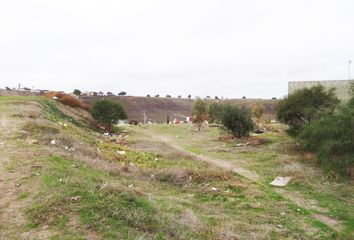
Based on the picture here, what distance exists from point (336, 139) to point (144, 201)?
387 inches

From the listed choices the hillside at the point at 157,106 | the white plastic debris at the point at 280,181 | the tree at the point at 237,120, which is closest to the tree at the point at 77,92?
the hillside at the point at 157,106

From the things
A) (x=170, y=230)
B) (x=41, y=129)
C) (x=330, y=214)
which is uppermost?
(x=41, y=129)

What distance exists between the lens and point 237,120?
25062 millimetres

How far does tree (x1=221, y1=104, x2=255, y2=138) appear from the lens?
25.0 meters

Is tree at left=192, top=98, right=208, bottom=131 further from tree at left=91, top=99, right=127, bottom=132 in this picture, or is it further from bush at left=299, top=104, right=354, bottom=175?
bush at left=299, top=104, right=354, bottom=175

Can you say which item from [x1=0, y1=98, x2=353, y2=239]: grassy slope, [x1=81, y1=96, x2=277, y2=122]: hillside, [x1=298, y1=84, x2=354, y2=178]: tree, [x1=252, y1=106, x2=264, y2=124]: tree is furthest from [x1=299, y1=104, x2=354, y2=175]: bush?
[x1=81, y1=96, x2=277, y2=122]: hillside

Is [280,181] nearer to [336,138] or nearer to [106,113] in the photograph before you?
[336,138]

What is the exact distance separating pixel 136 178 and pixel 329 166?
25.4 ft

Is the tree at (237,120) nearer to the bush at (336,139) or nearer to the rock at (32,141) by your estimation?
the bush at (336,139)

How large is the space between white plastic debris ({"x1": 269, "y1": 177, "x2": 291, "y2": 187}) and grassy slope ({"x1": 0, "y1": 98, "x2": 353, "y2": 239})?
335 millimetres

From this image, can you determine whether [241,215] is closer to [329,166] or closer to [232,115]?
[329,166]

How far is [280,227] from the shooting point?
866cm

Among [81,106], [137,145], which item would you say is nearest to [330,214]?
[137,145]

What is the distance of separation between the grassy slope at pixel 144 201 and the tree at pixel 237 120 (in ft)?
34.1
